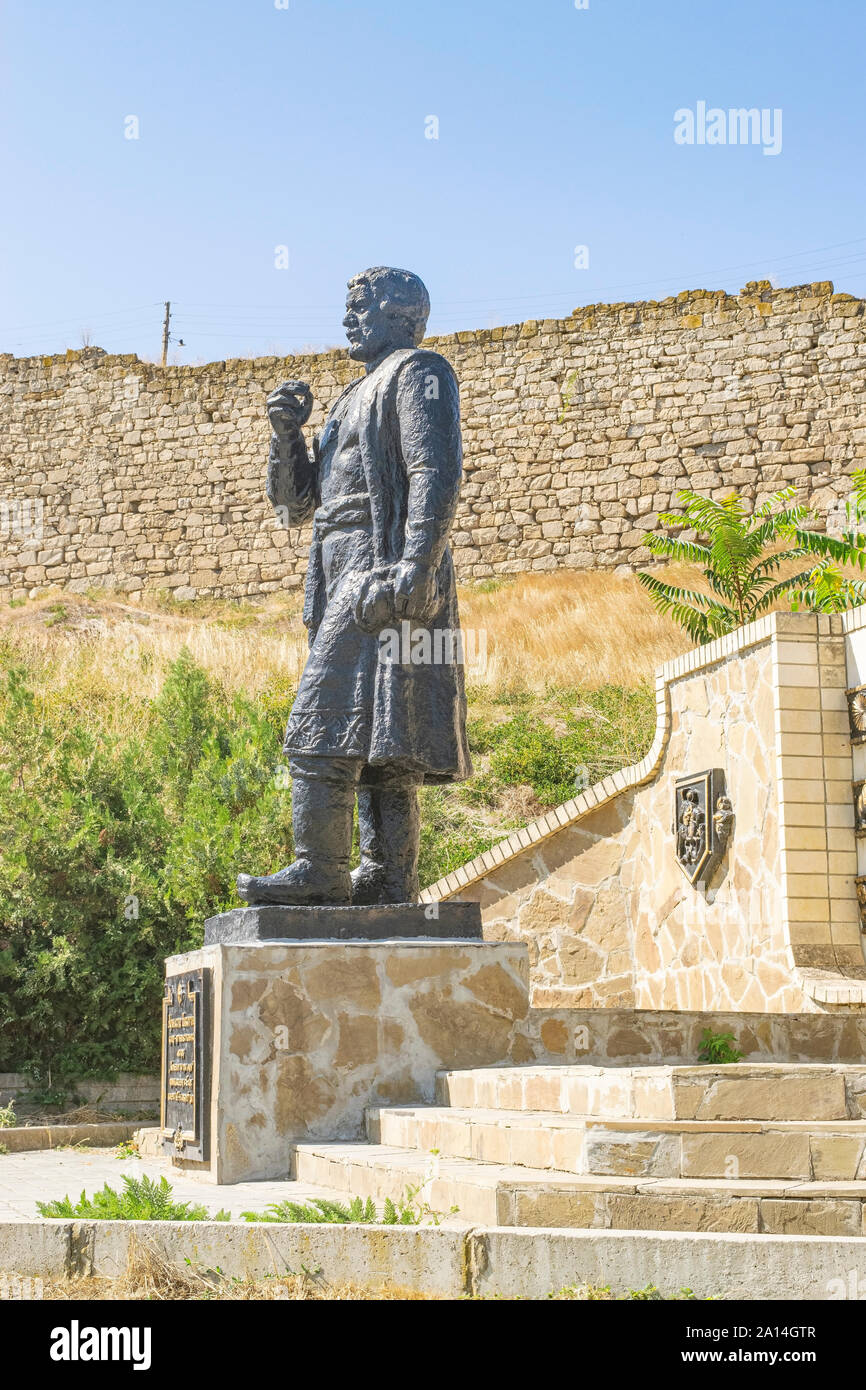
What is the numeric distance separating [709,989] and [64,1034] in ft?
13.6

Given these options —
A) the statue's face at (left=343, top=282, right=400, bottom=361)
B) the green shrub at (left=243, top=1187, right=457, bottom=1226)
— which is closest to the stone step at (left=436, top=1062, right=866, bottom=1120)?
the green shrub at (left=243, top=1187, right=457, bottom=1226)

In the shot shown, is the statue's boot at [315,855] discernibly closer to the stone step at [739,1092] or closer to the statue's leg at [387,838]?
the statue's leg at [387,838]

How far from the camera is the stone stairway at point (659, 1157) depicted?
3.73 meters

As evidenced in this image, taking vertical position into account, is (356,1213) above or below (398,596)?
below

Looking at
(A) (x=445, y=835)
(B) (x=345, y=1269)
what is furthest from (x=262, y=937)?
(A) (x=445, y=835)

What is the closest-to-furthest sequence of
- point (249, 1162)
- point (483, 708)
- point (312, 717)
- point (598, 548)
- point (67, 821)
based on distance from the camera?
point (249, 1162) < point (312, 717) < point (67, 821) < point (483, 708) < point (598, 548)

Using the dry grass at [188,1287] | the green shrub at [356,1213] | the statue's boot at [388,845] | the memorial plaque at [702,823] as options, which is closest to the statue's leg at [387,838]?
the statue's boot at [388,845]

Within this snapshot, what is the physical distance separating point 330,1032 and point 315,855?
0.72 m

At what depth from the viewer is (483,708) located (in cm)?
1611

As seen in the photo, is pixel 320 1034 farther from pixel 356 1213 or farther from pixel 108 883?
pixel 108 883

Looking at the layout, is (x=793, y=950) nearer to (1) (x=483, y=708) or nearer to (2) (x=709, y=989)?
(2) (x=709, y=989)

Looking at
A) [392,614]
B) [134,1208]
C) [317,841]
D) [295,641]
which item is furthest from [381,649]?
[295,641]

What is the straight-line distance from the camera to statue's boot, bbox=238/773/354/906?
6.04 m

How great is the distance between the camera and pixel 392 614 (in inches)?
237
